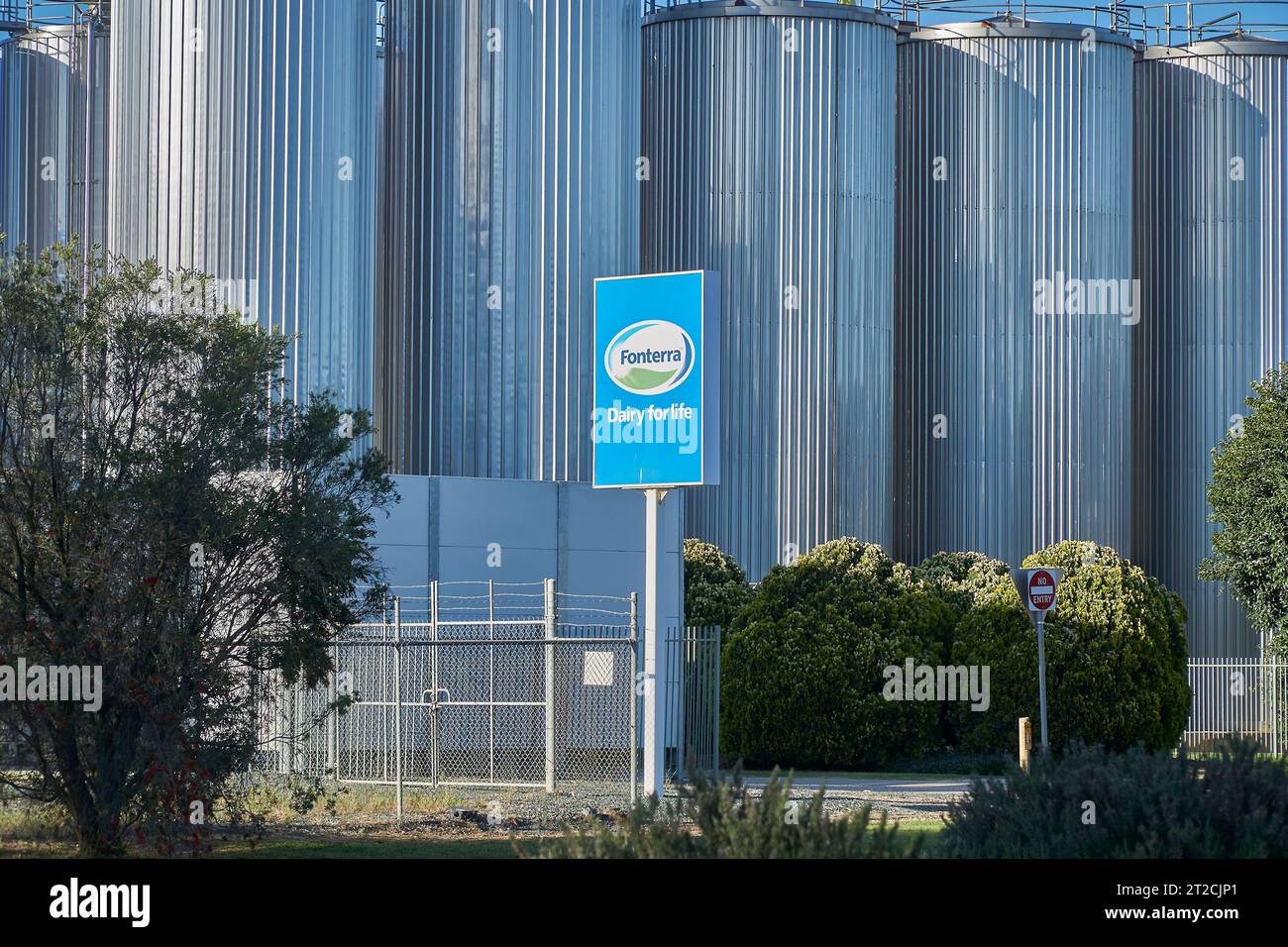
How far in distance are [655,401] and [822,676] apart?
11.9 metres

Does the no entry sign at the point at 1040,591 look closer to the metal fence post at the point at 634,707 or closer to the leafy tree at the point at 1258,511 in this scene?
the metal fence post at the point at 634,707

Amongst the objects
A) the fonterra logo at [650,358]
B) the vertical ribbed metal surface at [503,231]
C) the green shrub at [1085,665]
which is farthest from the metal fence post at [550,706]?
the green shrub at [1085,665]

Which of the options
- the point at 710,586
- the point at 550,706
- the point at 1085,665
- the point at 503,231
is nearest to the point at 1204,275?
the point at 1085,665

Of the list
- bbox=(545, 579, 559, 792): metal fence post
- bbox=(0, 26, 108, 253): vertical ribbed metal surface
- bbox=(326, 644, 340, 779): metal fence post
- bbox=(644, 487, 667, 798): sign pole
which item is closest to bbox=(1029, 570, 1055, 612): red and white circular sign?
bbox=(644, 487, 667, 798): sign pole

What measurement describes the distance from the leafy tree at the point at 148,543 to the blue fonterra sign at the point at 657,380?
4514 millimetres

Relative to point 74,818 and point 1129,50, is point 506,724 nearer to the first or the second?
point 74,818

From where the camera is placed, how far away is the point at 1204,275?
41.5 metres

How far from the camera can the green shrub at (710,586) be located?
1330 inches

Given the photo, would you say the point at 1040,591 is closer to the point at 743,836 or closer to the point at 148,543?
the point at 148,543

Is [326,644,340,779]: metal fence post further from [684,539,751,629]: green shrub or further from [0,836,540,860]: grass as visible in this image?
[684,539,751,629]: green shrub

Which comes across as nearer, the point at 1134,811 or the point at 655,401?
the point at 1134,811

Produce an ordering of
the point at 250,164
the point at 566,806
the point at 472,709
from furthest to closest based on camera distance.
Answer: the point at 250,164, the point at 472,709, the point at 566,806

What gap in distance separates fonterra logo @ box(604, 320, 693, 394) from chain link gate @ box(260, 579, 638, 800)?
10.1 ft

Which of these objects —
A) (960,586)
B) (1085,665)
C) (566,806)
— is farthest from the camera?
(960,586)
